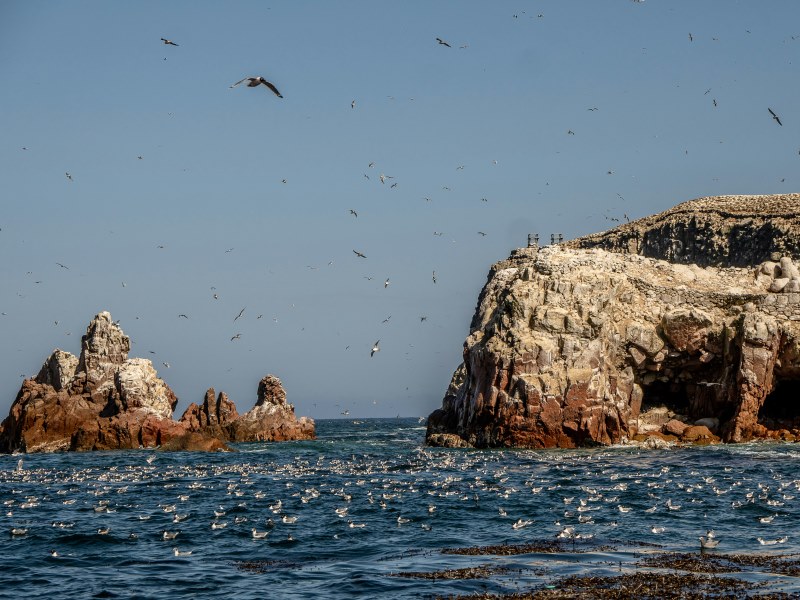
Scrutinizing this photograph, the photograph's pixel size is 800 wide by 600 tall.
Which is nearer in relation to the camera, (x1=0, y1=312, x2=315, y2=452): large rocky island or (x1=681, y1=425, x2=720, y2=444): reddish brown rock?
(x1=681, y1=425, x2=720, y2=444): reddish brown rock

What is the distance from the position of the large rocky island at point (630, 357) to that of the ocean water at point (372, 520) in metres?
6.68

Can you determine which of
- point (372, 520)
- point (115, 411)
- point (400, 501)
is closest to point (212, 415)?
point (115, 411)

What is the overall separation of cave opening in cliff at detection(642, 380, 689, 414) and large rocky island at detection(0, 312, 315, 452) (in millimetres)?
32041

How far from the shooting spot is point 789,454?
58.5 metres

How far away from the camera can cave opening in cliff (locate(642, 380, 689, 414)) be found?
247 ft

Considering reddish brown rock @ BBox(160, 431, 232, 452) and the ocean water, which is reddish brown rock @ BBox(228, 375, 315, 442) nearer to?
reddish brown rock @ BBox(160, 431, 232, 452)

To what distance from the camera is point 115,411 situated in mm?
85312

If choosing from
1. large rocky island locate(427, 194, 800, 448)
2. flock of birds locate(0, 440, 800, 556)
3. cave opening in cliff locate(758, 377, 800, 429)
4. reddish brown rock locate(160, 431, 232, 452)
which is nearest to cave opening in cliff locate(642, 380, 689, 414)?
large rocky island locate(427, 194, 800, 448)

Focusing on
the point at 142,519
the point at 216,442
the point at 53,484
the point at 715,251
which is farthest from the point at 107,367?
the point at 715,251

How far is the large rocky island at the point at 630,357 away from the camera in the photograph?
66000mm

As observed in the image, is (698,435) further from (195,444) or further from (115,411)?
(115,411)

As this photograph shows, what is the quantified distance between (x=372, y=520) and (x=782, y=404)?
50929mm

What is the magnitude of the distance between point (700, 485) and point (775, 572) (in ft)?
64.1

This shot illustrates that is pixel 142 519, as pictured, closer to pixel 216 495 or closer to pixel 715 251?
pixel 216 495
